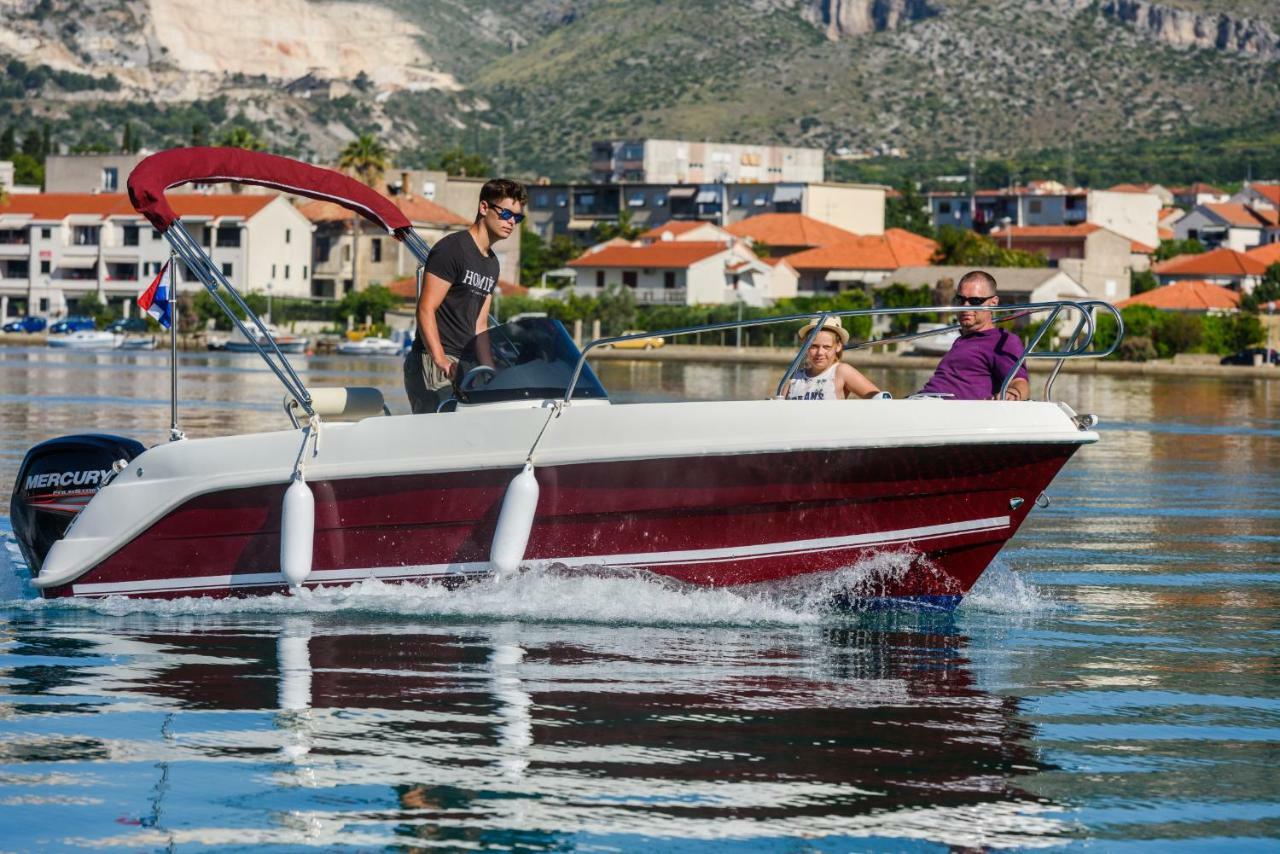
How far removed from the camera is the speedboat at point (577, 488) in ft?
31.4

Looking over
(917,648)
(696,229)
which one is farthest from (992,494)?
(696,229)

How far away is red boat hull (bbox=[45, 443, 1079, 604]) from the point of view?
965 centimetres

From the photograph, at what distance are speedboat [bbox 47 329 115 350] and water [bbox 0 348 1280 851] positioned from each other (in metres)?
70.3

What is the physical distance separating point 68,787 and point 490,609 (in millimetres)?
3527

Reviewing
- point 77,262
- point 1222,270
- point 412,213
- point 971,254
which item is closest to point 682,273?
point 971,254

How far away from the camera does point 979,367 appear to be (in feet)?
34.1

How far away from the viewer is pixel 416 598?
398 inches

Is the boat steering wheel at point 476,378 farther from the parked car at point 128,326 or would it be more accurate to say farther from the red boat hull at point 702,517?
the parked car at point 128,326

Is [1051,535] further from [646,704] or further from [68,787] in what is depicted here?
[68,787]

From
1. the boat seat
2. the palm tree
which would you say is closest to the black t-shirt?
the boat seat

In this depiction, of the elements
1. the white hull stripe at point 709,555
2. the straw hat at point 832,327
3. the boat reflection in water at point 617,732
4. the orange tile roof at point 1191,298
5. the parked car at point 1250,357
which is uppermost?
the orange tile roof at point 1191,298

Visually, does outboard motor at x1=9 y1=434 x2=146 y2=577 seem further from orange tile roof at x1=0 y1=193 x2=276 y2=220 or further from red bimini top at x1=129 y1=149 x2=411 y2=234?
orange tile roof at x1=0 y1=193 x2=276 y2=220

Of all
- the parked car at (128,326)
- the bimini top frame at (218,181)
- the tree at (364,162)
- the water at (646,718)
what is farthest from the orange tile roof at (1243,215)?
the bimini top frame at (218,181)

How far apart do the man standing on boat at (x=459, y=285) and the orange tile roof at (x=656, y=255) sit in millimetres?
83120
